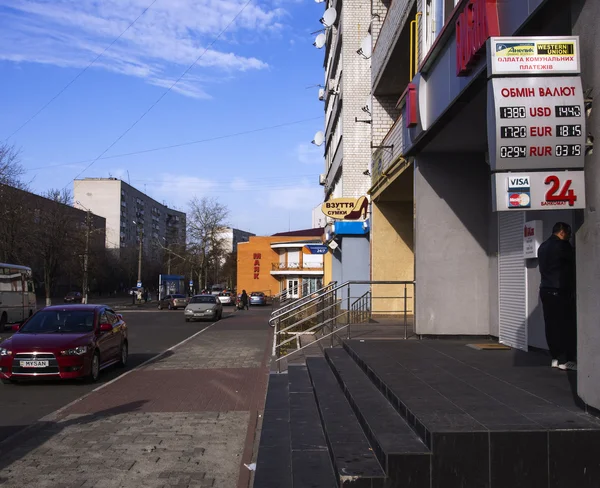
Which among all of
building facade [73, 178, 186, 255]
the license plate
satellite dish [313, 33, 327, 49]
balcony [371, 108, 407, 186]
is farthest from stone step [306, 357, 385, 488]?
building facade [73, 178, 186, 255]

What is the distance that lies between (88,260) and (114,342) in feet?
139

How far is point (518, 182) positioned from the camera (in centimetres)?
531

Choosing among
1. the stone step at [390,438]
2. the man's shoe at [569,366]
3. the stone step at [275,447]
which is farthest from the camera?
the man's shoe at [569,366]

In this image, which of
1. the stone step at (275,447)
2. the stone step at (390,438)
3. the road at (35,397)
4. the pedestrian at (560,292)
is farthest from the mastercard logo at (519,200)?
the road at (35,397)

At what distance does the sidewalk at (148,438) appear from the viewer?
5902mm

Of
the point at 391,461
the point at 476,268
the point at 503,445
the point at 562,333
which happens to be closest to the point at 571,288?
the point at 562,333

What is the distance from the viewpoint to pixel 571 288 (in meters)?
7.02

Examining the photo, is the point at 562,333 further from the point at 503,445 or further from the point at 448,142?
the point at 448,142

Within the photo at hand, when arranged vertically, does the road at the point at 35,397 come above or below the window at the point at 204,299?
below

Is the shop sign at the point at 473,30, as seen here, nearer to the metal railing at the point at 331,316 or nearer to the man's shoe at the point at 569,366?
the man's shoe at the point at 569,366

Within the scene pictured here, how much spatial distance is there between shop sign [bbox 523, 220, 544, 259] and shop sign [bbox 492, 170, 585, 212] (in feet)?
11.7

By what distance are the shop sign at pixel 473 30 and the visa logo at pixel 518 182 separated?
2.26 metres

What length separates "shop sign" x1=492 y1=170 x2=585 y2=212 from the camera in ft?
16.1

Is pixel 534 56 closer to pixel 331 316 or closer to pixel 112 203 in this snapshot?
pixel 331 316
